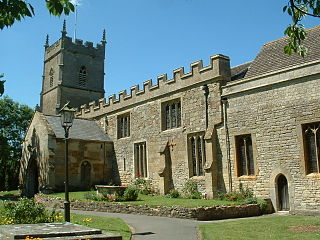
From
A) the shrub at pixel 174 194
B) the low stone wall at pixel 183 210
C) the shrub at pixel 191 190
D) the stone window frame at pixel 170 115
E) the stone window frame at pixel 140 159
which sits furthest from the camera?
the stone window frame at pixel 140 159

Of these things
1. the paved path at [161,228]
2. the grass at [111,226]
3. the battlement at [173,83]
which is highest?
the battlement at [173,83]

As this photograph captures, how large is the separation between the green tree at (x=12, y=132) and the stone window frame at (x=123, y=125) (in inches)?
512

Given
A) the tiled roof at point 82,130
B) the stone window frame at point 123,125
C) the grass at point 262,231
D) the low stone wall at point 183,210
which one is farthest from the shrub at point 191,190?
the tiled roof at point 82,130

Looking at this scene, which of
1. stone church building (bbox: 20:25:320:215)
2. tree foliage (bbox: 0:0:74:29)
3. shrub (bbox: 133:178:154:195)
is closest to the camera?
tree foliage (bbox: 0:0:74:29)

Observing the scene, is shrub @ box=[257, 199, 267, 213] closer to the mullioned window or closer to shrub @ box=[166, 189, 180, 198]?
the mullioned window

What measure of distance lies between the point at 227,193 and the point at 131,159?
9.22m

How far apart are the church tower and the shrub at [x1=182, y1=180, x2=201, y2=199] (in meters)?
19.2

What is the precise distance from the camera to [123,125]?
26.3 metres

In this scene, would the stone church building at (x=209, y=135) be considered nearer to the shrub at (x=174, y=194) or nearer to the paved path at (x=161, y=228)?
the shrub at (x=174, y=194)

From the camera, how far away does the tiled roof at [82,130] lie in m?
25.1

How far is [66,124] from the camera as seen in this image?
12078mm

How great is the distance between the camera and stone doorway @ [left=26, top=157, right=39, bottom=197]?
26.1 metres

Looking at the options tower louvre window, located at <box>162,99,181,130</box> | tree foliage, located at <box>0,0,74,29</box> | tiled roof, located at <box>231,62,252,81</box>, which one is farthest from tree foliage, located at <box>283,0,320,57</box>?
tower louvre window, located at <box>162,99,181,130</box>

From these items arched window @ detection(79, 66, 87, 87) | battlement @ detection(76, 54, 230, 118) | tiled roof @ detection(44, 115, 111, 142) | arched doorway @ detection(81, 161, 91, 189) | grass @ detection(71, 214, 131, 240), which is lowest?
grass @ detection(71, 214, 131, 240)
